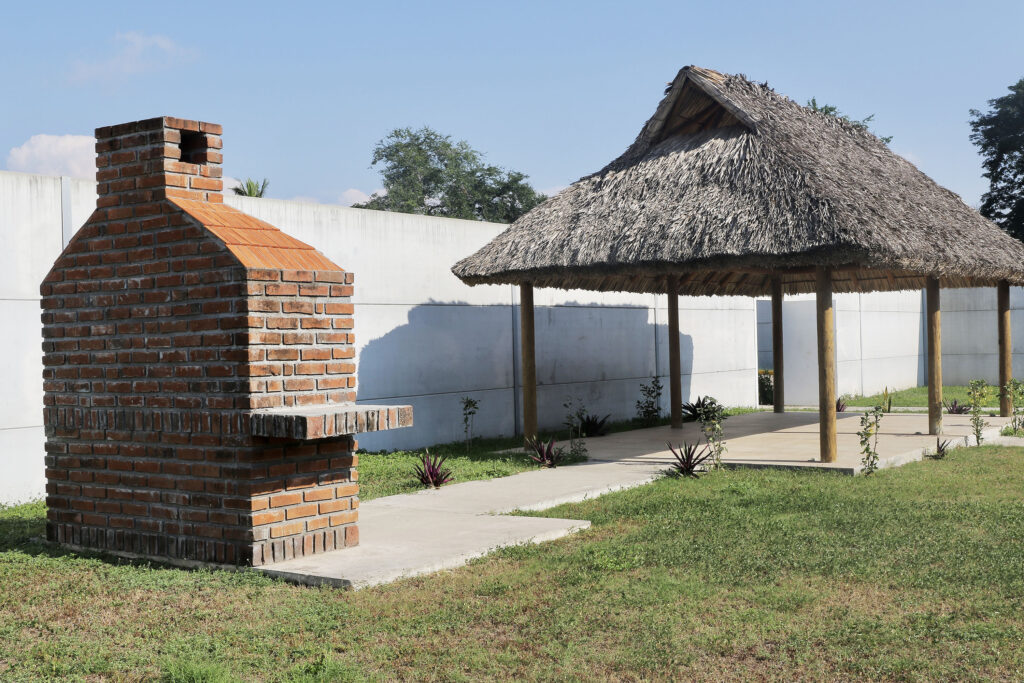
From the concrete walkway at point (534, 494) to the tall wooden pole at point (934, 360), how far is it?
0.28 meters

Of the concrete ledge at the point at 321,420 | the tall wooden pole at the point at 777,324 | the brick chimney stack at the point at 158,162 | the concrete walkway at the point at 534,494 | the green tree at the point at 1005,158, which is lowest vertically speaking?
the concrete walkway at the point at 534,494

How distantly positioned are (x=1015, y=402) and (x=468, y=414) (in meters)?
9.04

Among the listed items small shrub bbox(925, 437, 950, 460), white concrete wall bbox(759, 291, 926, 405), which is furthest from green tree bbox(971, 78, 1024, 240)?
small shrub bbox(925, 437, 950, 460)

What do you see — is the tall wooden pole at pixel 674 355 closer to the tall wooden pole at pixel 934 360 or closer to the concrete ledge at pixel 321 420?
the tall wooden pole at pixel 934 360

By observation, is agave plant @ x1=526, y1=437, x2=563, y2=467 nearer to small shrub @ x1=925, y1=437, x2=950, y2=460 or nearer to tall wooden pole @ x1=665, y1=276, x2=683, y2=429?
tall wooden pole @ x1=665, y1=276, x2=683, y2=429

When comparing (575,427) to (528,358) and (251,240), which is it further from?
(251,240)

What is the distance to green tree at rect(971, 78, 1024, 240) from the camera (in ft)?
128

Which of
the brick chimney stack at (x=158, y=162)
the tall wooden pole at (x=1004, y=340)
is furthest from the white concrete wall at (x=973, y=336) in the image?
the brick chimney stack at (x=158, y=162)

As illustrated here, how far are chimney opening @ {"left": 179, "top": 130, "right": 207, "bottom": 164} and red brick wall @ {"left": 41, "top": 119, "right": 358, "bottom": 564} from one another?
2 centimetres

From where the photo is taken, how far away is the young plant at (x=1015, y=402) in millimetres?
14481

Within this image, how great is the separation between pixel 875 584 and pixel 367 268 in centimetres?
838

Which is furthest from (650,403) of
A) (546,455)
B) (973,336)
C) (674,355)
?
(973,336)

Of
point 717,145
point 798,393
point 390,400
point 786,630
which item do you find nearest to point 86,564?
point 786,630

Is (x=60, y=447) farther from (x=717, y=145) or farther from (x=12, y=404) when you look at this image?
(x=717, y=145)
